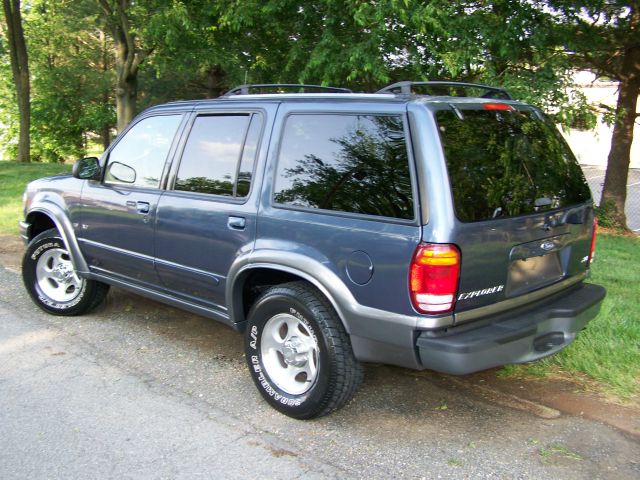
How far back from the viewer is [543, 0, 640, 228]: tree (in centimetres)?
931

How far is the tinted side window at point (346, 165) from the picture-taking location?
10.2ft

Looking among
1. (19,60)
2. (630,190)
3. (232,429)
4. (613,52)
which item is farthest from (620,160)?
(19,60)

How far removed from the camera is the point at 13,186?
13.2 meters

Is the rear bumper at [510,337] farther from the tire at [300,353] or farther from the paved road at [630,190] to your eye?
the paved road at [630,190]

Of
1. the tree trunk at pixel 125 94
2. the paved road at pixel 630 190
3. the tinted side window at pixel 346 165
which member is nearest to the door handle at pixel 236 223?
the tinted side window at pixel 346 165

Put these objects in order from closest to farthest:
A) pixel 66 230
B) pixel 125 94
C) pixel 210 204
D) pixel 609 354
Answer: pixel 210 204, pixel 609 354, pixel 66 230, pixel 125 94

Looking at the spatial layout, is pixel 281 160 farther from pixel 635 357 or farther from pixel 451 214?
pixel 635 357

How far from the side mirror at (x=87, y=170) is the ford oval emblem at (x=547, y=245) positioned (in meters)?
3.33

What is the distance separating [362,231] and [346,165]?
409mm

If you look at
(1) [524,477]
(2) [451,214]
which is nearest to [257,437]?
(1) [524,477]

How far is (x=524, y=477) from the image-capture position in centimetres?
298

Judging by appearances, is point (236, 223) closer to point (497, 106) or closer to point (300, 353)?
point (300, 353)

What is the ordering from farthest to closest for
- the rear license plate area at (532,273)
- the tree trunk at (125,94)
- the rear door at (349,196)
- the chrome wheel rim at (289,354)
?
the tree trunk at (125,94)
the chrome wheel rim at (289,354)
the rear license plate area at (532,273)
the rear door at (349,196)

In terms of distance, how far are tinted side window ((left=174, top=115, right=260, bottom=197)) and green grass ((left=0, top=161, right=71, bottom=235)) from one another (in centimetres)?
566
